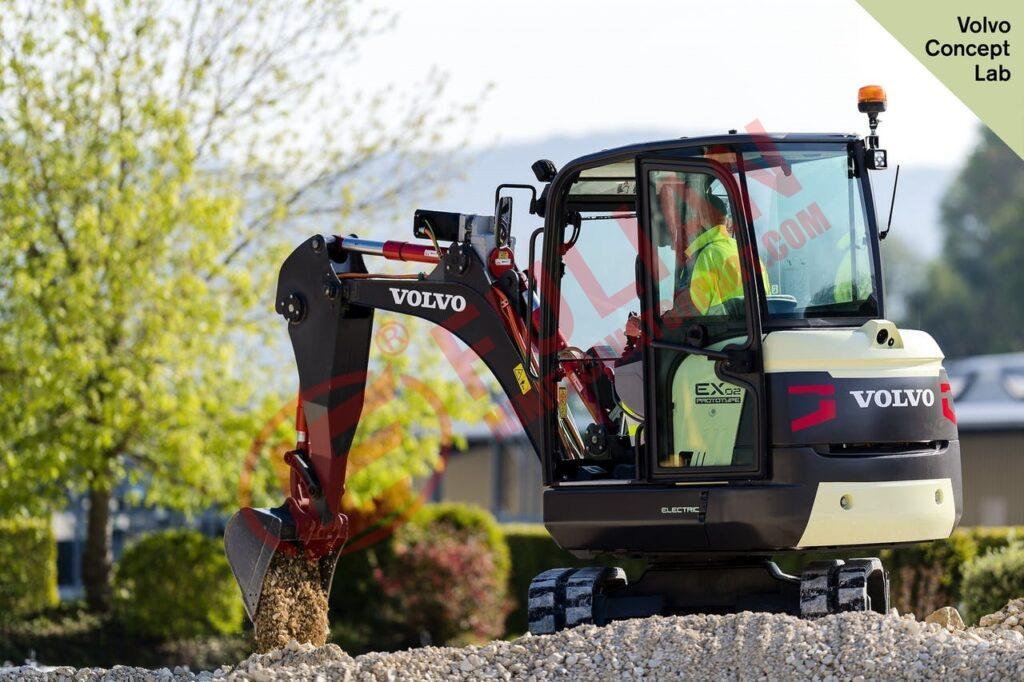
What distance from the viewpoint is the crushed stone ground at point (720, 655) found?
22.9 feet

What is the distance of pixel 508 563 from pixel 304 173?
494 centimetres

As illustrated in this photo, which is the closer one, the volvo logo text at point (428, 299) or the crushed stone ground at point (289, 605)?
the volvo logo text at point (428, 299)

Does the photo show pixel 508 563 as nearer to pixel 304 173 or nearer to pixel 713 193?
pixel 304 173

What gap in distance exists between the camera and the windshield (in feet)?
24.9

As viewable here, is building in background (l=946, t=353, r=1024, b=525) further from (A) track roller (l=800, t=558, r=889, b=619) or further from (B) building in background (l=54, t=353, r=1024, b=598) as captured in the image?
(A) track roller (l=800, t=558, r=889, b=619)

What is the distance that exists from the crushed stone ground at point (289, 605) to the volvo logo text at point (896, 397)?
136 inches

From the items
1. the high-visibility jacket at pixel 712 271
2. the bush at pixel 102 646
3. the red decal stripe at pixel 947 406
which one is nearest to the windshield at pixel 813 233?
the high-visibility jacket at pixel 712 271

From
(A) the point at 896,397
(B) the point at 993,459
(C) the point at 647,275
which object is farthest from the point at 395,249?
(B) the point at 993,459

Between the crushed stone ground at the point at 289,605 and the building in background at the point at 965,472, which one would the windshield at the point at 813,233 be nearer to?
the crushed stone ground at the point at 289,605

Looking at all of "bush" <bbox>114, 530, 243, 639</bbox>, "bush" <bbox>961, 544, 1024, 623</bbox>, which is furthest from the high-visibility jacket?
"bush" <bbox>114, 530, 243, 639</bbox>

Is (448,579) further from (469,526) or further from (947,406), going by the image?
(947,406)

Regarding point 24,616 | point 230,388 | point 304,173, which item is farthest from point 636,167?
point 24,616

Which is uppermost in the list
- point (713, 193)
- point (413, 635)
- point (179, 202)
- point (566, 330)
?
point (179, 202)

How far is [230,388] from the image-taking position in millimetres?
15047
